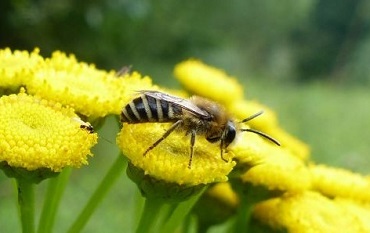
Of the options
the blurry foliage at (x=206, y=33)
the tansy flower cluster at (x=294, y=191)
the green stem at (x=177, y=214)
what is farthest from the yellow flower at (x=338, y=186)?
the blurry foliage at (x=206, y=33)

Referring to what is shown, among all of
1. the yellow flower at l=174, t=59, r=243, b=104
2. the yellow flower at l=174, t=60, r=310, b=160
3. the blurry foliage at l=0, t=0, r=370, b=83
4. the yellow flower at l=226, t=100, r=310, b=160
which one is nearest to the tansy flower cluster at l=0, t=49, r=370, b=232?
the yellow flower at l=226, t=100, r=310, b=160

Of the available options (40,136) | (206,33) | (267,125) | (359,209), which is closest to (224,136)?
(40,136)

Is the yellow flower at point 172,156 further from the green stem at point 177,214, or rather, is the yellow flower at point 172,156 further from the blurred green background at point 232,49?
the blurred green background at point 232,49

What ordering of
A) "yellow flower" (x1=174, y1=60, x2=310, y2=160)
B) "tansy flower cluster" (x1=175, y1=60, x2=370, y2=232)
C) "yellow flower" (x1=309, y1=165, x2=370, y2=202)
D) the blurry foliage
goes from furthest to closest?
the blurry foliage
"yellow flower" (x1=174, y1=60, x2=310, y2=160)
"yellow flower" (x1=309, y1=165, x2=370, y2=202)
"tansy flower cluster" (x1=175, y1=60, x2=370, y2=232)

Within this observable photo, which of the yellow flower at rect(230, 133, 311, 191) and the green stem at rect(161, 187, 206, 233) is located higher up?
the yellow flower at rect(230, 133, 311, 191)

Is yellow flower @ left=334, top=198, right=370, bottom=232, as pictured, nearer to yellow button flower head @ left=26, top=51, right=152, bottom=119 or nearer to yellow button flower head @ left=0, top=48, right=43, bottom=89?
yellow button flower head @ left=26, top=51, right=152, bottom=119

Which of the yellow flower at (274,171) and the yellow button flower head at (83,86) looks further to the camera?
the yellow flower at (274,171)

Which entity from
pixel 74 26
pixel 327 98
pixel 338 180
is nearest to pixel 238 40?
pixel 327 98
